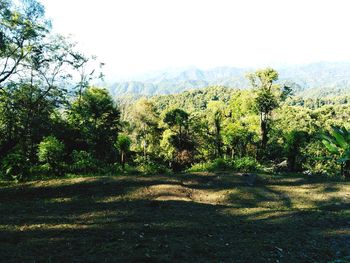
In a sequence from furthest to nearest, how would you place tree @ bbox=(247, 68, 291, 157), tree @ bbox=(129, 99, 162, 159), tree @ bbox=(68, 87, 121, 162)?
tree @ bbox=(129, 99, 162, 159)
tree @ bbox=(247, 68, 291, 157)
tree @ bbox=(68, 87, 121, 162)

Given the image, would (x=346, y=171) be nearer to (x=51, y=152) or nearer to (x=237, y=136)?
(x=237, y=136)

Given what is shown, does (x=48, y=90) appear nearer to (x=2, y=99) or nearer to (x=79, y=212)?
(x=2, y=99)

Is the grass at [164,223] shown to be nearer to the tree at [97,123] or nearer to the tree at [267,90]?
the tree at [97,123]

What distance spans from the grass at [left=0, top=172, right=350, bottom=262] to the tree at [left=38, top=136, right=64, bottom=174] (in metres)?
2.63

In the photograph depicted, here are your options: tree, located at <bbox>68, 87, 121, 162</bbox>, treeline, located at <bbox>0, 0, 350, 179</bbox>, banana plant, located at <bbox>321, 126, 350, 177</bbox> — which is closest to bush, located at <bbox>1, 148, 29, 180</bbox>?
treeline, located at <bbox>0, 0, 350, 179</bbox>

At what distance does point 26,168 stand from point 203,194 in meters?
7.91

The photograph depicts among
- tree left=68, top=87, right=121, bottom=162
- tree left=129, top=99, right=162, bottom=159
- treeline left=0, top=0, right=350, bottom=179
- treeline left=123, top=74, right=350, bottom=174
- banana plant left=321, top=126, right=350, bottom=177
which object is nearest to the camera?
banana plant left=321, top=126, right=350, bottom=177

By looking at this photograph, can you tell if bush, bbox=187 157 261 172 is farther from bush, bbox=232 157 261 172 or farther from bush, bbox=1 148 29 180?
bush, bbox=1 148 29 180

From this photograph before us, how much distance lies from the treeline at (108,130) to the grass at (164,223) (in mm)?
2124

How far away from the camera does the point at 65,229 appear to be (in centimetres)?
738

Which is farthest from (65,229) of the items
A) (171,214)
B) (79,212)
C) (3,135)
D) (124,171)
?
(124,171)

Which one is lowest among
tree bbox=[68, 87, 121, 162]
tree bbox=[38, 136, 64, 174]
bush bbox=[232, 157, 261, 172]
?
bush bbox=[232, 157, 261, 172]

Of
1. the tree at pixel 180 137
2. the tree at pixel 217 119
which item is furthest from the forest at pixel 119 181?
the tree at pixel 180 137

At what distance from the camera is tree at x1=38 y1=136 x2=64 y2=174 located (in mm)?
16047
